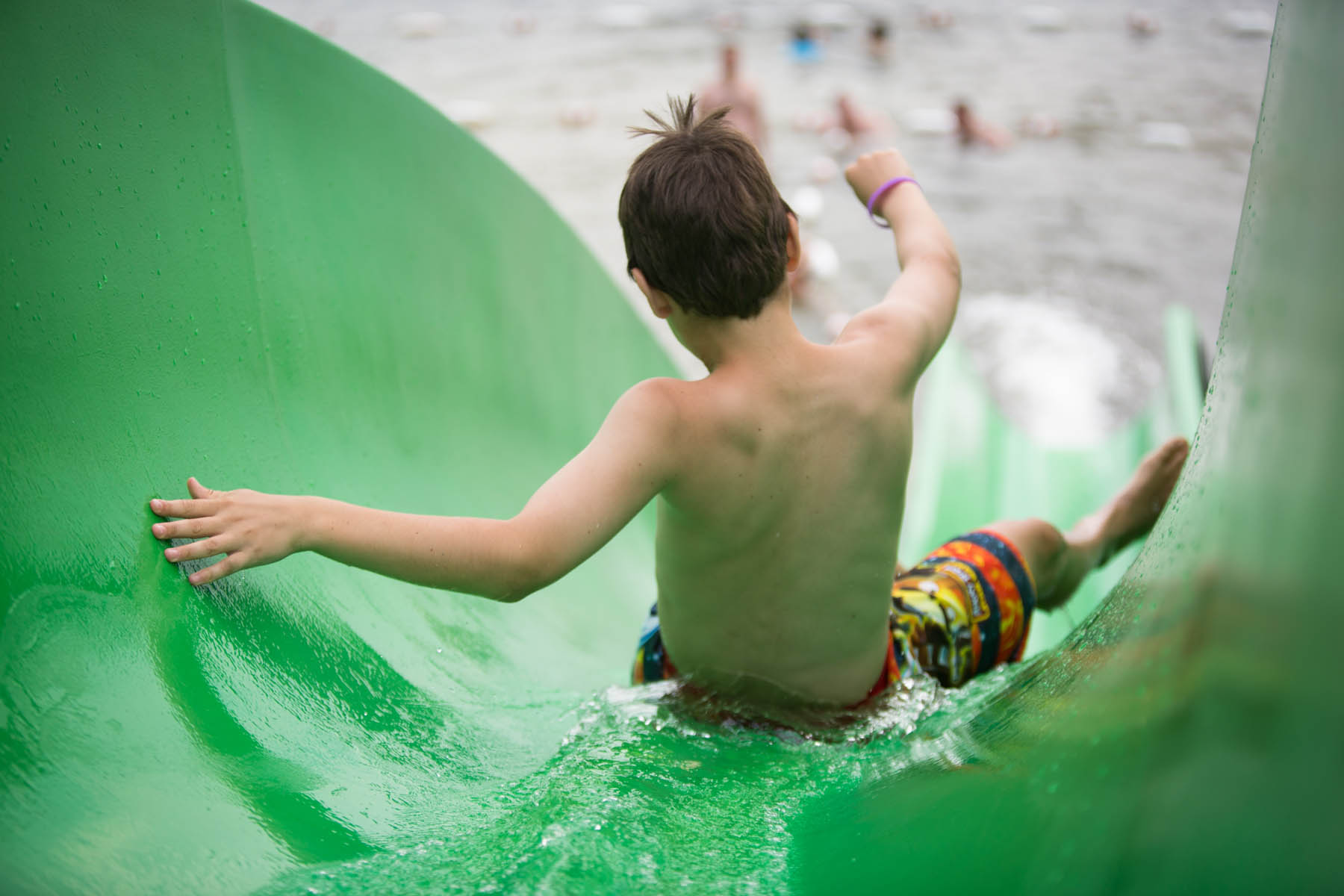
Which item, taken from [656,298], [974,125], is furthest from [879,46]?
[656,298]

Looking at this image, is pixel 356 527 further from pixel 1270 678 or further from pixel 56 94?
pixel 1270 678

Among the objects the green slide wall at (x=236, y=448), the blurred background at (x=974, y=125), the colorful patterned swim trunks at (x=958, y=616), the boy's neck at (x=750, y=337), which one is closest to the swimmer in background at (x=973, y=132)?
the blurred background at (x=974, y=125)

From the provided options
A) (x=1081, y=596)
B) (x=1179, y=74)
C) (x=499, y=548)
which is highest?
(x=1179, y=74)

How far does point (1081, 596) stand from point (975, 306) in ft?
11.3

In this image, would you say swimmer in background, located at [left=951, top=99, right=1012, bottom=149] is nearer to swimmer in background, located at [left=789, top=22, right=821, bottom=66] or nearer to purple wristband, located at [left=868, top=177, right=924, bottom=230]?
swimmer in background, located at [left=789, top=22, right=821, bottom=66]

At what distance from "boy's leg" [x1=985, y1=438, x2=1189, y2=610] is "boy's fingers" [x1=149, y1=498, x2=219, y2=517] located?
3.61ft

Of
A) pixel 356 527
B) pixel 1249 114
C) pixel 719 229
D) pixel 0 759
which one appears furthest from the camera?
pixel 1249 114

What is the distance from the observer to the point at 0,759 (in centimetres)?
77

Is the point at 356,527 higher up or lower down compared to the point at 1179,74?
lower down

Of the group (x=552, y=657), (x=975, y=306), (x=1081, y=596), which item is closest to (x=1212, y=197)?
(x=975, y=306)

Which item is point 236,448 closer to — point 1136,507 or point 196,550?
point 196,550

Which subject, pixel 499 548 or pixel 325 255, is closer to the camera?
pixel 499 548

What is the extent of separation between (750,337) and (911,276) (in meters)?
0.37

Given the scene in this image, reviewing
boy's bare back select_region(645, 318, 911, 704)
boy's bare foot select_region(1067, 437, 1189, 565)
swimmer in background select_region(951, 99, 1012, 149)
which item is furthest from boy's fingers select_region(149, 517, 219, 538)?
swimmer in background select_region(951, 99, 1012, 149)
